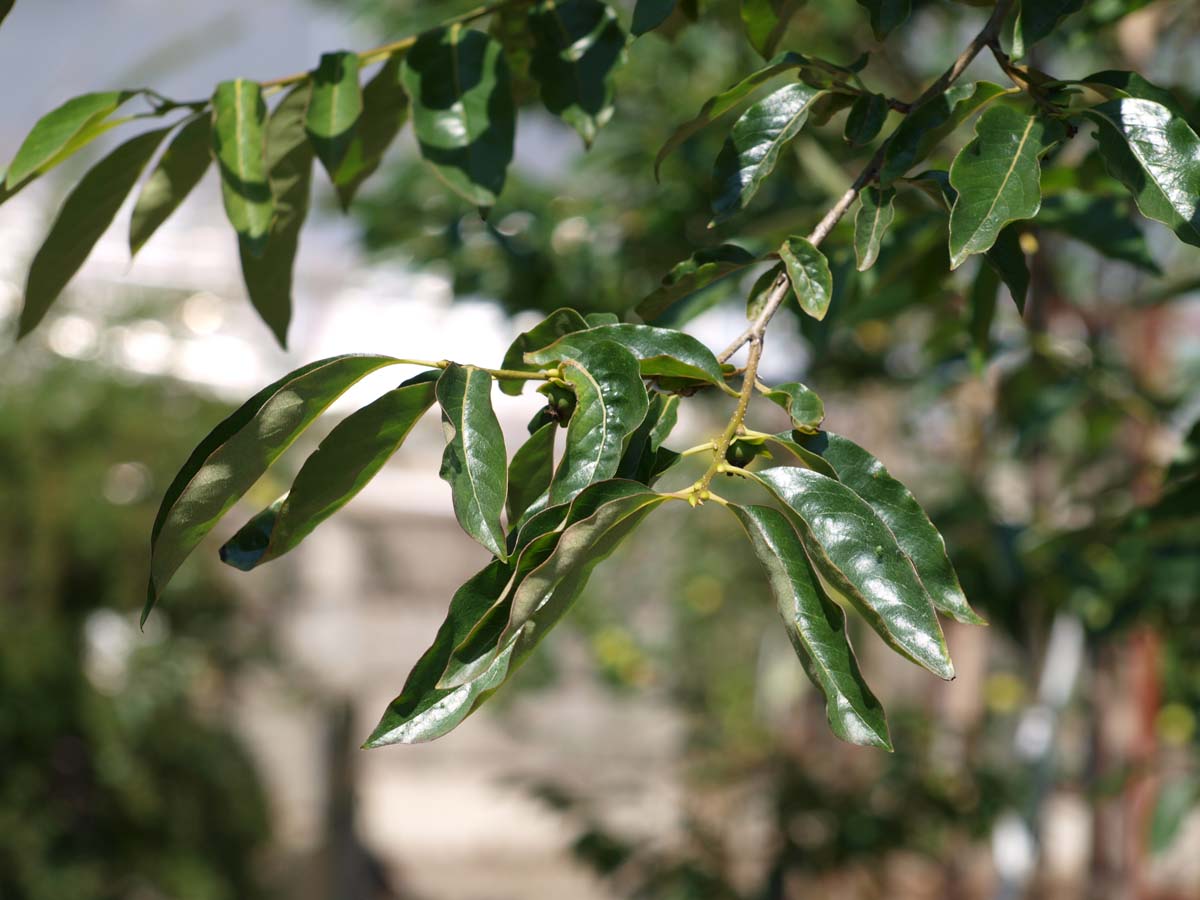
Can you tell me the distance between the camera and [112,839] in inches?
89.7

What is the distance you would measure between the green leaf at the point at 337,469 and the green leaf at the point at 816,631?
110mm

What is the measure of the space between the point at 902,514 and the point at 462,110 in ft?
0.93

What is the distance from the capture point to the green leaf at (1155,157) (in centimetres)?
42

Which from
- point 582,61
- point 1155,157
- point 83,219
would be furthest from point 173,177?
point 1155,157

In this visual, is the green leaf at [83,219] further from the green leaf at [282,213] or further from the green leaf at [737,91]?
the green leaf at [737,91]

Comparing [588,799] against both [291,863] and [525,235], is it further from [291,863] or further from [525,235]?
[291,863]

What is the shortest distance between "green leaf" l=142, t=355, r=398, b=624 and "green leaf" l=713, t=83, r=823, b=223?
16 cm

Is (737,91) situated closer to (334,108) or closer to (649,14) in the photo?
(649,14)

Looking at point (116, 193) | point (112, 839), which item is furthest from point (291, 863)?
point (116, 193)

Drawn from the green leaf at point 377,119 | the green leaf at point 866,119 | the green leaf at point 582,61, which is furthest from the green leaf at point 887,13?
the green leaf at point 377,119

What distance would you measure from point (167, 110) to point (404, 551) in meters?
3.93

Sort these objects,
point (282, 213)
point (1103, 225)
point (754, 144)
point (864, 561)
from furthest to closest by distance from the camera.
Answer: point (1103, 225) < point (282, 213) < point (754, 144) < point (864, 561)

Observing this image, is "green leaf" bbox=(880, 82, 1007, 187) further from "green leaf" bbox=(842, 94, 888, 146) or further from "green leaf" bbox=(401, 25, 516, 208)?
"green leaf" bbox=(401, 25, 516, 208)

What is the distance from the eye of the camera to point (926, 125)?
45 centimetres
